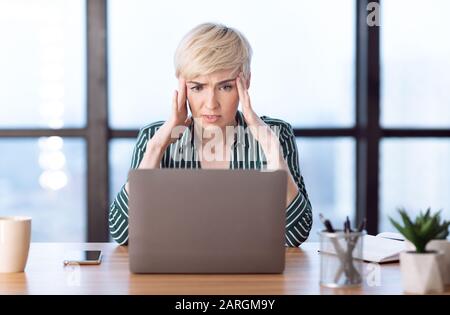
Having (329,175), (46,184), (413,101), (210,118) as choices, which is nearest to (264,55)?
(329,175)

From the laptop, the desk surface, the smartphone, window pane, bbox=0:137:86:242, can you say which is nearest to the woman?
the smartphone

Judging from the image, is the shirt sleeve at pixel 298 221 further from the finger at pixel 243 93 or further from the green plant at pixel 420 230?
the green plant at pixel 420 230

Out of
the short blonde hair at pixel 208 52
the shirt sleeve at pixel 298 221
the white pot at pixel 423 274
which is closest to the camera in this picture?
the white pot at pixel 423 274

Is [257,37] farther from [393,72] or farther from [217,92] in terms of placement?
[217,92]

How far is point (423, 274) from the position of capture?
1.39m

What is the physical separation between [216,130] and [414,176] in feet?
6.15

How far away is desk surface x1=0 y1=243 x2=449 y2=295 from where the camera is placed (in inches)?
55.5

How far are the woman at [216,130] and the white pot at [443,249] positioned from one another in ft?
1.90

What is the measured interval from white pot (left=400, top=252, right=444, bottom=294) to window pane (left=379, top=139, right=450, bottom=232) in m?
2.43

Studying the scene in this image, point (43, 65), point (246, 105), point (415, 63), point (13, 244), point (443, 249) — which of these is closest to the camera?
point (443, 249)

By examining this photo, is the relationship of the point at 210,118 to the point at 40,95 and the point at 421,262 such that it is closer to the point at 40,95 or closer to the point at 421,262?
the point at 421,262

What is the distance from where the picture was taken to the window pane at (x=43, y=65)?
3.67 meters

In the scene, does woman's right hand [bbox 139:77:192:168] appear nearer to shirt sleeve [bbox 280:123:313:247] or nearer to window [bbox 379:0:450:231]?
shirt sleeve [bbox 280:123:313:247]

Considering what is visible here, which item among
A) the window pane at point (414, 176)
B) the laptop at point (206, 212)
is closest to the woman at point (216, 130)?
the laptop at point (206, 212)
